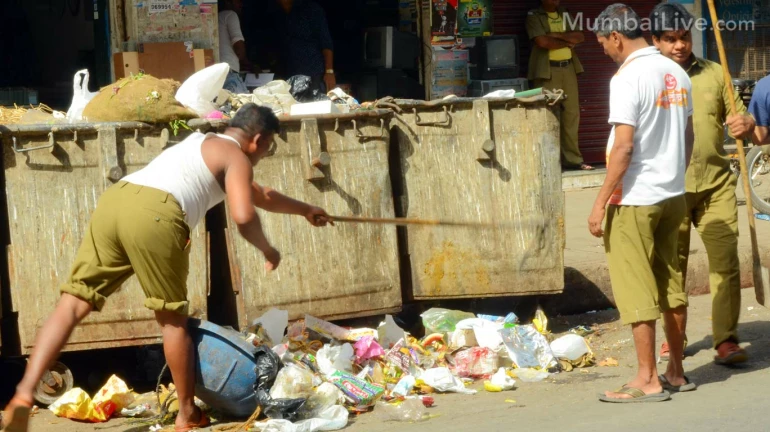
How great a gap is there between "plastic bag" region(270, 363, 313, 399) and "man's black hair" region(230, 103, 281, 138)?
3.81 ft

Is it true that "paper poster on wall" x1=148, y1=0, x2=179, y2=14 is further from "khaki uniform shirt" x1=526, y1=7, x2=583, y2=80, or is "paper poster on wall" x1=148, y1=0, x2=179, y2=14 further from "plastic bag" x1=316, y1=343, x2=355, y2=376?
"khaki uniform shirt" x1=526, y1=7, x2=583, y2=80

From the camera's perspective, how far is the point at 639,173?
4961 millimetres

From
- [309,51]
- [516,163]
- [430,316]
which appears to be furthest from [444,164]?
[309,51]

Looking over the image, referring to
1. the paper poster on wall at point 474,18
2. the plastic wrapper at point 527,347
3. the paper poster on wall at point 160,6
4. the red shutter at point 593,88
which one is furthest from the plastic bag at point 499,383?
the red shutter at point 593,88

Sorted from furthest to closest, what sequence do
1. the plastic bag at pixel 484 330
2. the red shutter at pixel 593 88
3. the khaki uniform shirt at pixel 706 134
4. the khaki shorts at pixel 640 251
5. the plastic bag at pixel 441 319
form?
1. the red shutter at pixel 593 88
2. the plastic bag at pixel 441 319
3. the plastic bag at pixel 484 330
4. the khaki uniform shirt at pixel 706 134
5. the khaki shorts at pixel 640 251

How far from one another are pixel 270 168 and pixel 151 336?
113cm

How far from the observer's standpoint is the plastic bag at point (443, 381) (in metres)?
5.46

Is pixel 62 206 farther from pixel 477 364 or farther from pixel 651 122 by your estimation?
pixel 651 122

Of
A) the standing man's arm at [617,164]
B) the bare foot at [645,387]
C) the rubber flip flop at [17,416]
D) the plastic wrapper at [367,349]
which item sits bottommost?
the bare foot at [645,387]

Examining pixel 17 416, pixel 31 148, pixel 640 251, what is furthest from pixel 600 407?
pixel 31 148

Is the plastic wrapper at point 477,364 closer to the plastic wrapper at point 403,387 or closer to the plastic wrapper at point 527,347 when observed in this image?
the plastic wrapper at point 527,347

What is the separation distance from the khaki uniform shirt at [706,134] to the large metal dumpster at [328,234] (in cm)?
172

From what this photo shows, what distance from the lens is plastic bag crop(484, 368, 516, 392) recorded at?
18.0 ft

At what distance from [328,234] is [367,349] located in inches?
29.4
